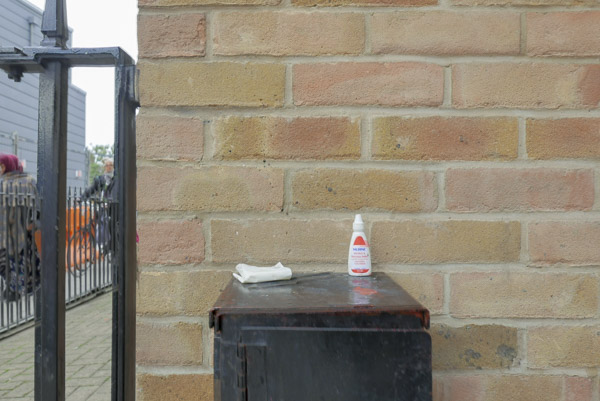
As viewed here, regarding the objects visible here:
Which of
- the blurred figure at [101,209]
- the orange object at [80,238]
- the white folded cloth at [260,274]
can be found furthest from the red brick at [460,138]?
the orange object at [80,238]

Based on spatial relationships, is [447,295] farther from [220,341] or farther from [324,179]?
[220,341]

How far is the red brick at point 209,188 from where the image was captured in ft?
4.12

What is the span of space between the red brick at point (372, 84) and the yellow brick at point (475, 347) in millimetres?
634

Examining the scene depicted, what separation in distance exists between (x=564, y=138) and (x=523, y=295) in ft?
1.46

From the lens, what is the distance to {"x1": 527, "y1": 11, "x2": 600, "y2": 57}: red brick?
4.10 ft

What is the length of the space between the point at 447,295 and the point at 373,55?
2.27 ft

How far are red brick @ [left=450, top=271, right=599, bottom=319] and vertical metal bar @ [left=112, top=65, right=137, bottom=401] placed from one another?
89 cm

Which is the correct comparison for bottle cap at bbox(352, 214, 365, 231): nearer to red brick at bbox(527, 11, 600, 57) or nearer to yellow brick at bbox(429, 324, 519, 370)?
yellow brick at bbox(429, 324, 519, 370)

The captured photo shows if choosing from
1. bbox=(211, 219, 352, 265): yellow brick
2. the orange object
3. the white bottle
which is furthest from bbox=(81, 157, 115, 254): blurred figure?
the white bottle

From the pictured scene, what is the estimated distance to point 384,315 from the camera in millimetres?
891

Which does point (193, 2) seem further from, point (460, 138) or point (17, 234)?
point (17, 234)

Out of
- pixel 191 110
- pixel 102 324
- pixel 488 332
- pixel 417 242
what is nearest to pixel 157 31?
pixel 191 110

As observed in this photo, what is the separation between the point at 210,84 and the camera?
1256 mm

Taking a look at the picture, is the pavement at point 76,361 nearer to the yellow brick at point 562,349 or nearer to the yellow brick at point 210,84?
the yellow brick at point 210,84
